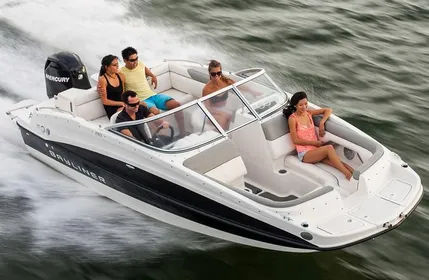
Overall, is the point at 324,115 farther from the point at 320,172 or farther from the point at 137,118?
the point at 137,118

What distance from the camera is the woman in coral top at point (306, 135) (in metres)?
7.53

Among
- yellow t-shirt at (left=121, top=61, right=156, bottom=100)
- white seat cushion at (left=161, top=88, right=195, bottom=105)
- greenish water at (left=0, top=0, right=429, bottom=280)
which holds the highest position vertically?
yellow t-shirt at (left=121, top=61, right=156, bottom=100)

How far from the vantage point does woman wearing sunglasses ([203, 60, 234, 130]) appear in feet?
25.2

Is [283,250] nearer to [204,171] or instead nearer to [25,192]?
[204,171]

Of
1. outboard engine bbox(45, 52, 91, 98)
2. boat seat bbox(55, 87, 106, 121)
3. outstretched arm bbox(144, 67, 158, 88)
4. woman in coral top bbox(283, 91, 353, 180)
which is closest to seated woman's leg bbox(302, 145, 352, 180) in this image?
woman in coral top bbox(283, 91, 353, 180)

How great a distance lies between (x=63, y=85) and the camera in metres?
8.74

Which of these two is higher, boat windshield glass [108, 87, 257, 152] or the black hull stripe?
boat windshield glass [108, 87, 257, 152]

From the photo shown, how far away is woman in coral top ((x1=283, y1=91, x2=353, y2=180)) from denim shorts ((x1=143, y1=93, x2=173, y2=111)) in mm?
1436

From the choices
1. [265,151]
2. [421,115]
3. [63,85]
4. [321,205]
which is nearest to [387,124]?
[421,115]

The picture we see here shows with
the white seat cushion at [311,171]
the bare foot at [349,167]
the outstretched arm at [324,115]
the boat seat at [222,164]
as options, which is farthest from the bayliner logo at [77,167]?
the bare foot at [349,167]

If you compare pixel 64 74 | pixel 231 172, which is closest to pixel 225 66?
pixel 64 74

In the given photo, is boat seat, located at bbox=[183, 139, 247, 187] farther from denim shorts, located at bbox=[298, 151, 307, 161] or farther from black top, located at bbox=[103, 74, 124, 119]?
black top, located at bbox=[103, 74, 124, 119]

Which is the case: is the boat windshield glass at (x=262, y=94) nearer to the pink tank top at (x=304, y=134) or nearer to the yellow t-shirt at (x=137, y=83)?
the pink tank top at (x=304, y=134)

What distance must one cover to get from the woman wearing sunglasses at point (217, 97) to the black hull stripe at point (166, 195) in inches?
39.3
